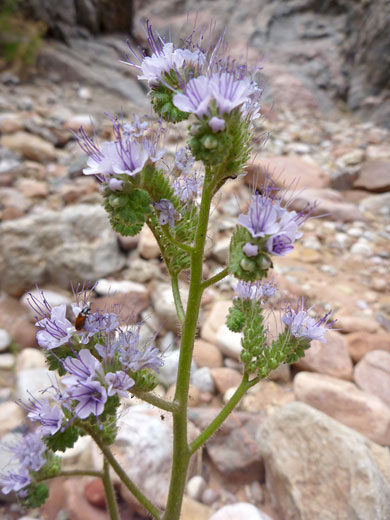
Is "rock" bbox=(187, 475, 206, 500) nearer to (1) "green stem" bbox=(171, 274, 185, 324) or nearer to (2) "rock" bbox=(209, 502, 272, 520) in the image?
(2) "rock" bbox=(209, 502, 272, 520)

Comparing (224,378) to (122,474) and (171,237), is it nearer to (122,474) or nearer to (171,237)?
(122,474)

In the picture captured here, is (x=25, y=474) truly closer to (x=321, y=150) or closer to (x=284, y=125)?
(x=321, y=150)

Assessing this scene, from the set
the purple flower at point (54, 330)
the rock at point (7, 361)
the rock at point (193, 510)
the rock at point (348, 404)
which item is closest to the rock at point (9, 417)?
the rock at point (7, 361)

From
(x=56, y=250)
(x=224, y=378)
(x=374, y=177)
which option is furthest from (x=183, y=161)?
(x=374, y=177)

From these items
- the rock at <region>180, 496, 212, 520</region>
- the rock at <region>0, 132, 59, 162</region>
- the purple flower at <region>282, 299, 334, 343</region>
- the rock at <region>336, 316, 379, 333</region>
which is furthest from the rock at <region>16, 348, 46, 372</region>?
the rock at <region>0, 132, 59, 162</region>

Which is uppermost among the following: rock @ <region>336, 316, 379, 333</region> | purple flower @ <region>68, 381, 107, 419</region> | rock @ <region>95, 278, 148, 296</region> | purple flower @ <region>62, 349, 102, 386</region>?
purple flower @ <region>62, 349, 102, 386</region>

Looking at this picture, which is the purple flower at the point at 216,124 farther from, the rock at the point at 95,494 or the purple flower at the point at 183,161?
the rock at the point at 95,494
